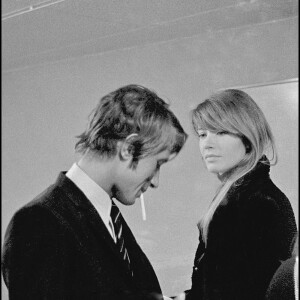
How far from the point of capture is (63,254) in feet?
3.08

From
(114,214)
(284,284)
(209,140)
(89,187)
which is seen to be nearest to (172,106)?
(209,140)

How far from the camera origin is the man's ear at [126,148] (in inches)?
41.9

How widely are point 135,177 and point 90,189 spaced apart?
10 cm

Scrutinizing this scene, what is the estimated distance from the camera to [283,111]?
2.41m

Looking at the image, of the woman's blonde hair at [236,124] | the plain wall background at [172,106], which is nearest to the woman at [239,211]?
the woman's blonde hair at [236,124]

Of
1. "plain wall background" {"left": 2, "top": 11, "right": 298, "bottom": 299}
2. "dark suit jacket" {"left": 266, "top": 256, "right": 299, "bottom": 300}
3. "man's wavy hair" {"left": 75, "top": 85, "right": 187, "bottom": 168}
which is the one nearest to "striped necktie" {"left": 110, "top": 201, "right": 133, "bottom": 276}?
"man's wavy hair" {"left": 75, "top": 85, "right": 187, "bottom": 168}

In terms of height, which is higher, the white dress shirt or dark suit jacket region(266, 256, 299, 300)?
the white dress shirt

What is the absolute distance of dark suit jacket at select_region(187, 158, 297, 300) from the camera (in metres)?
1.32

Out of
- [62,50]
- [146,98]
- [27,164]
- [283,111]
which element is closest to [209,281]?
[146,98]

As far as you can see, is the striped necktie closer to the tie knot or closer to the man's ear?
the tie knot

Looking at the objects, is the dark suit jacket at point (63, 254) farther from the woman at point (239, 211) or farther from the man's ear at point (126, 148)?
the woman at point (239, 211)

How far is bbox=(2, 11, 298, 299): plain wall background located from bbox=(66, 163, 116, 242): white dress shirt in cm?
108

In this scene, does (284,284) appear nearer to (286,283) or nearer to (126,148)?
(286,283)

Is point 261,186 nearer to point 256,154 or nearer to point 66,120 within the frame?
point 256,154
